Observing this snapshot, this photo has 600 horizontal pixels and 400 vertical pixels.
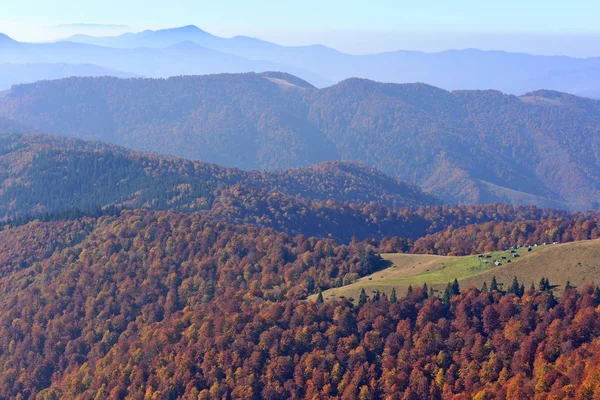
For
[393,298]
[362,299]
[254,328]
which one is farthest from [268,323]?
[393,298]

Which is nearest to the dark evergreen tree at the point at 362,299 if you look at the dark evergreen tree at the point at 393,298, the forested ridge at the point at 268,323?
the forested ridge at the point at 268,323

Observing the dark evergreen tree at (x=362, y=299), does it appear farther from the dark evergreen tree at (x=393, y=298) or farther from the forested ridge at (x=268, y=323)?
the dark evergreen tree at (x=393, y=298)

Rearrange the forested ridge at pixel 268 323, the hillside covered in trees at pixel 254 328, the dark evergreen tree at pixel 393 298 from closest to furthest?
the hillside covered in trees at pixel 254 328
the forested ridge at pixel 268 323
the dark evergreen tree at pixel 393 298

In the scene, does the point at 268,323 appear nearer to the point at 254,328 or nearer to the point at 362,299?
the point at 254,328

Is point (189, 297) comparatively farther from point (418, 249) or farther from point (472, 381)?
point (472, 381)

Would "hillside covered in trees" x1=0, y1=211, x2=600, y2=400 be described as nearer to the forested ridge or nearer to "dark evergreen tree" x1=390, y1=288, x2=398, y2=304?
the forested ridge

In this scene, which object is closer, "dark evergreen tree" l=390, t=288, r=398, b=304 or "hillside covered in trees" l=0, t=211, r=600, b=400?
"hillside covered in trees" l=0, t=211, r=600, b=400

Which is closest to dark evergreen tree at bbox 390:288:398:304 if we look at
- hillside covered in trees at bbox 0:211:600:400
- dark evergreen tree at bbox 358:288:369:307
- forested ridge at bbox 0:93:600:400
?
forested ridge at bbox 0:93:600:400

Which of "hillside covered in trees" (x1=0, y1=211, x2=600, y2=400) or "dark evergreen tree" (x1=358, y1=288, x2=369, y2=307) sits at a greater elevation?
"dark evergreen tree" (x1=358, y1=288, x2=369, y2=307)

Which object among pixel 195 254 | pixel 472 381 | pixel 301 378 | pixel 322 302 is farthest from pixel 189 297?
pixel 472 381
